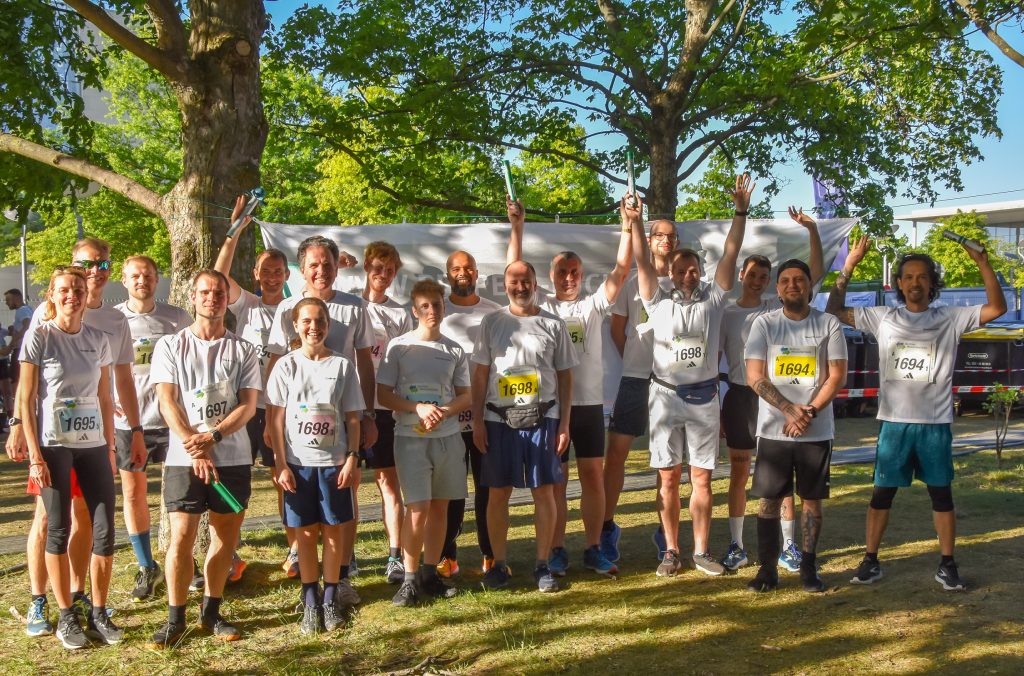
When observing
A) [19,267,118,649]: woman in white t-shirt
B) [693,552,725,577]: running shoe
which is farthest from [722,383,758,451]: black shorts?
[19,267,118,649]: woman in white t-shirt

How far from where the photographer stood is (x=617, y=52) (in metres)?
13.3

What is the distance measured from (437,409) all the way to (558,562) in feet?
4.25

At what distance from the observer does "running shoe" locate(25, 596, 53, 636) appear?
4.89 meters

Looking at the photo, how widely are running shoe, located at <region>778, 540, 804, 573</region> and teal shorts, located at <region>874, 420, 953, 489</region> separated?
0.68m

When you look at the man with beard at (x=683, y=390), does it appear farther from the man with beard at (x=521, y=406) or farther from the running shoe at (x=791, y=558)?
the man with beard at (x=521, y=406)

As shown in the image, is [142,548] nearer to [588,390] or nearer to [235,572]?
[235,572]

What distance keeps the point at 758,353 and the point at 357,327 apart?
2.17 metres

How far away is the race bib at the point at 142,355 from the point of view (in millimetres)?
5598

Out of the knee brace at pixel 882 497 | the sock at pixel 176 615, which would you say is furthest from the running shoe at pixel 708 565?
the sock at pixel 176 615

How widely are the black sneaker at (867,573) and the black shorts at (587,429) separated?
5.08 ft

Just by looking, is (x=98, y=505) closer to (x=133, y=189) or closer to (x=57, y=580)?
(x=57, y=580)

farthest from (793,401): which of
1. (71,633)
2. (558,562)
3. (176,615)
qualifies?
(71,633)

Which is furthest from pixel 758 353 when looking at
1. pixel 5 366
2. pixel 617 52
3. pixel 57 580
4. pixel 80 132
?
pixel 5 366

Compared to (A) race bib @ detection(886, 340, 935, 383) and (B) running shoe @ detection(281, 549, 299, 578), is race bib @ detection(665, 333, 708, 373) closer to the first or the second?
(A) race bib @ detection(886, 340, 935, 383)
